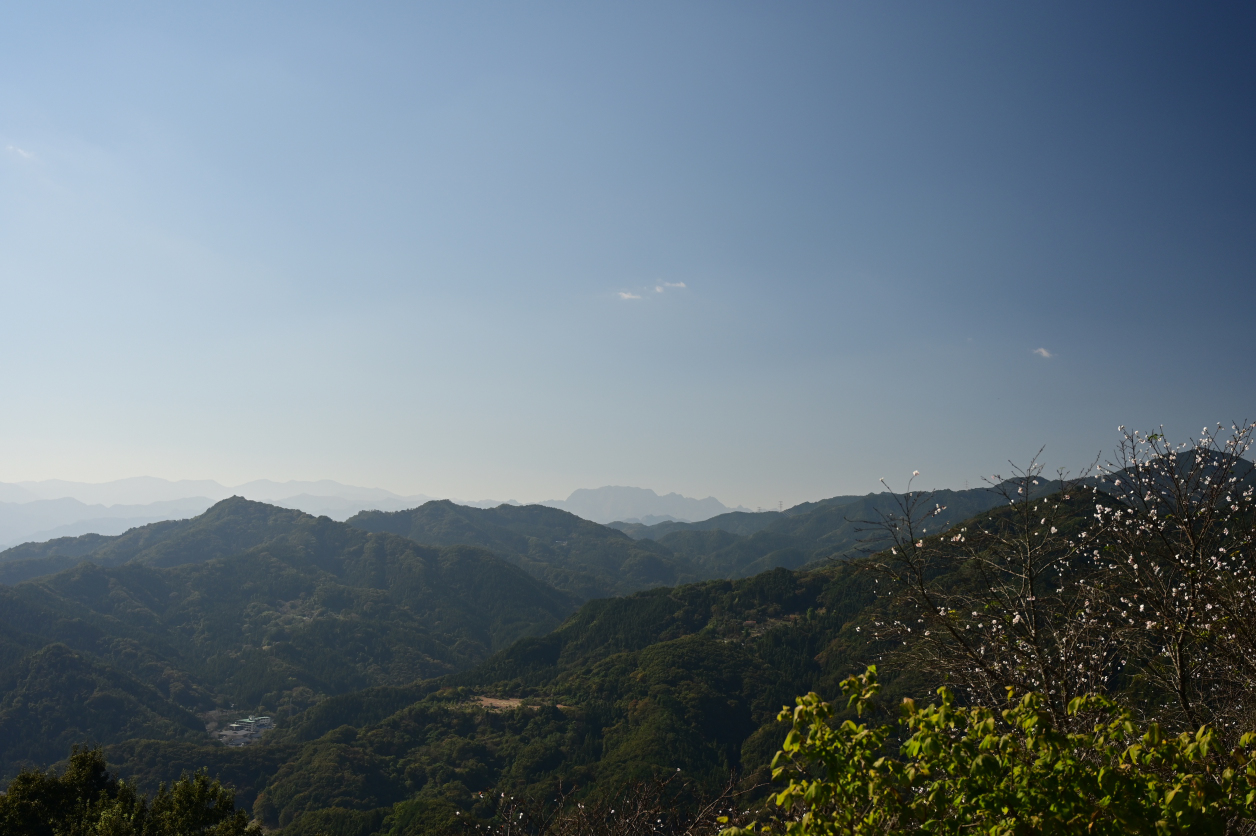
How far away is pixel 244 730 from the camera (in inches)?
5856

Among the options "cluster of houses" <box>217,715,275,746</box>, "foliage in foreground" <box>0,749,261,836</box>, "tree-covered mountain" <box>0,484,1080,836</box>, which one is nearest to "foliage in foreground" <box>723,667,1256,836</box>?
"foliage in foreground" <box>0,749,261,836</box>

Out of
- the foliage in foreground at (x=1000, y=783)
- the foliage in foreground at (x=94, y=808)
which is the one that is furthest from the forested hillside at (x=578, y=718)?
the foliage in foreground at (x=1000, y=783)

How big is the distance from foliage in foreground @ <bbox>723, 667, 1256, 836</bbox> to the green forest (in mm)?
93

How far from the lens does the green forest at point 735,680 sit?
11008mm

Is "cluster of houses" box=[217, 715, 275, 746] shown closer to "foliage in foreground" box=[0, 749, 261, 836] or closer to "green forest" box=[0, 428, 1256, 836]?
"green forest" box=[0, 428, 1256, 836]

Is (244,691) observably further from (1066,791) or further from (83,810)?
(1066,791)

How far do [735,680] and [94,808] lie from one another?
115043mm

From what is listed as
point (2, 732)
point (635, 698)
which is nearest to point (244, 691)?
point (2, 732)

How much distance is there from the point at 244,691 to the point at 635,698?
127986 mm

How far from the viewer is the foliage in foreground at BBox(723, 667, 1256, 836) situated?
5.18 meters

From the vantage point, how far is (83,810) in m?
24.1

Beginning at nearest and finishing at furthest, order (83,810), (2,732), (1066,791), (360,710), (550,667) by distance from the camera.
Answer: (1066,791) → (83,810) → (2,732) → (360,710) → (550,667)

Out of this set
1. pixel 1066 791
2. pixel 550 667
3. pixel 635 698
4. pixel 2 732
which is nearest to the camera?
pixel 1066 791

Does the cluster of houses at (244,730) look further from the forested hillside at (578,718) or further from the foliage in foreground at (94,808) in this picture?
the foliage in foreground at (94,808)
